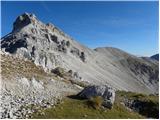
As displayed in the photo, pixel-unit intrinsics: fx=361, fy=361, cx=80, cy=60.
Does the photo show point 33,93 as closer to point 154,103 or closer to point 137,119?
point 137,119

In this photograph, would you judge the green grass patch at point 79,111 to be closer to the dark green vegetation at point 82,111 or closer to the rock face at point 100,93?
the dark green vegetation at point 82,111

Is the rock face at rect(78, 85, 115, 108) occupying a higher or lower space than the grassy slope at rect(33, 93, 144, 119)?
higher

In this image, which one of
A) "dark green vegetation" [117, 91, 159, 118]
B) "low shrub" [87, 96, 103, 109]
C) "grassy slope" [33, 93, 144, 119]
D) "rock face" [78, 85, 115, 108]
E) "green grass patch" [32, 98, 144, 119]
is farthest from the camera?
"dark green vegetation" [117, 91, 159, 118]

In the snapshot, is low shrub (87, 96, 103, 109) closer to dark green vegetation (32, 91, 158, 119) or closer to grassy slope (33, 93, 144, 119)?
dark green vegetation (32, 91, 158, 119)

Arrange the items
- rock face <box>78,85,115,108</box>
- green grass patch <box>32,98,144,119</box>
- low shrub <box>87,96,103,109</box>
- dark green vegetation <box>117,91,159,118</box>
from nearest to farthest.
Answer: green grass patch <box>32,98,144,119</box>
low shrub <box>87,96,103,109</box>
rock face <box>78,85,115,108</box>
dark green vegetation <box>117,91,159,118</box>

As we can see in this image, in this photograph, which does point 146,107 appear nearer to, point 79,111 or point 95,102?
point 95,102

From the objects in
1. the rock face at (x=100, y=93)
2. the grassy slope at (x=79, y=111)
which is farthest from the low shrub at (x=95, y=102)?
the rock face at (x=100, y=93)

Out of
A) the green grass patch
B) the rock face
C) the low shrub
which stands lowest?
the green grass patch

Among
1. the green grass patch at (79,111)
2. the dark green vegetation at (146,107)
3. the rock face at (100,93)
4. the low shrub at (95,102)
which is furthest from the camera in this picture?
the dark green vegetation at (146,107)

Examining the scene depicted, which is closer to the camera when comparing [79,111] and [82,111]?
[79,111]

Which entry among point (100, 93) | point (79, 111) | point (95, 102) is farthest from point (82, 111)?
point (100, 93)

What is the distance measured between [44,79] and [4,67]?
7108mm

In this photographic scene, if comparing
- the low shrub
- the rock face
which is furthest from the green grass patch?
the rock face

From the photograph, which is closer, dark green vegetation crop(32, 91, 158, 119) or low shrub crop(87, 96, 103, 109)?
dark green vegetation crop(32, 91, 158, 119)
